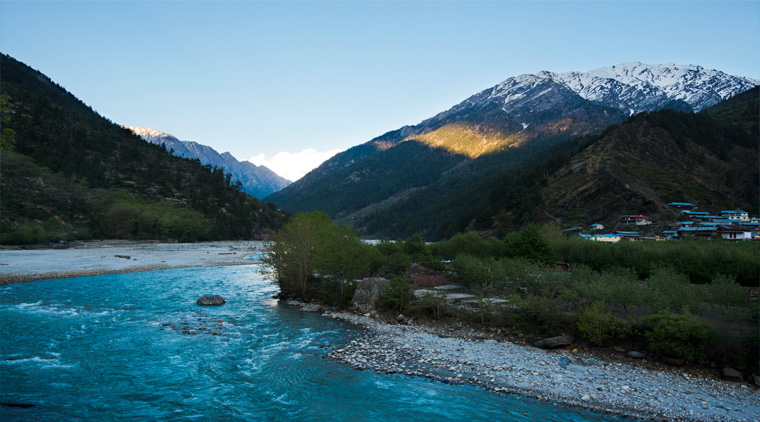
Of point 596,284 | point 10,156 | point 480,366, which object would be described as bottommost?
point 480,366

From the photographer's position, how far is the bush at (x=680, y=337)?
17609mm

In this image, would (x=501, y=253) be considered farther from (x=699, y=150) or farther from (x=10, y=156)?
(x=10, y=156)

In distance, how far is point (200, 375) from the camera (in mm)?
17047

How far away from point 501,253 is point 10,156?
4502 inches

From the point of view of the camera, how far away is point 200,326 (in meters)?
25.0

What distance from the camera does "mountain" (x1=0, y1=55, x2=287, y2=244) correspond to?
84.6 meters

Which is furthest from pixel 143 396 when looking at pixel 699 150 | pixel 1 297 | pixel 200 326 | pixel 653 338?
pixel 699 150

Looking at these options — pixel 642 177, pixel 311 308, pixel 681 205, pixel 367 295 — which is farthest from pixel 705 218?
pixel 311 308

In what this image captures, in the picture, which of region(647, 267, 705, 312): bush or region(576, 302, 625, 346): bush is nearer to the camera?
region(576, 302, 625, 346): bush

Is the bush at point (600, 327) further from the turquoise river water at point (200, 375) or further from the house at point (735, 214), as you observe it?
the house at point (735, 214)

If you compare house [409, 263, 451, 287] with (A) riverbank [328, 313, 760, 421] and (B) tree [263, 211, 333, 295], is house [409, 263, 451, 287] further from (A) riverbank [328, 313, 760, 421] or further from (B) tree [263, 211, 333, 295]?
(A) riverbank [328, 313, 760, 421]

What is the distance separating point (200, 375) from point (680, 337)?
71.4ft

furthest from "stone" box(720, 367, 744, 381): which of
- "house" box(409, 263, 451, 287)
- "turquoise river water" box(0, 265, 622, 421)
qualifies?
"house" box(409, 263, 451, 287)

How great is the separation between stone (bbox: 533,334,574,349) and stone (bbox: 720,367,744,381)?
6.17m
